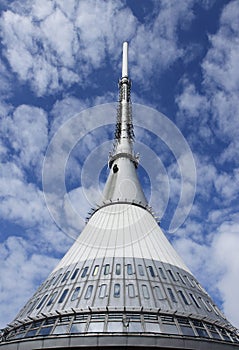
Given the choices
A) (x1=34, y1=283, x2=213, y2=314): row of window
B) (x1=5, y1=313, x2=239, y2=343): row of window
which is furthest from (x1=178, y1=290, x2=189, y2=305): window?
(x1=5, y1=313, x2=239, y2=343): row of window

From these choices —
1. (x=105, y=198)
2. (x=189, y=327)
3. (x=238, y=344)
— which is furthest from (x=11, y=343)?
(x=105, y=198)

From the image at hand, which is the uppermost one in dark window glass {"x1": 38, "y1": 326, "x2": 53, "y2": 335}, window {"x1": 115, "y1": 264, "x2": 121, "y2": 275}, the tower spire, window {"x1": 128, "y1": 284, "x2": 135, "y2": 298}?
the tower spire

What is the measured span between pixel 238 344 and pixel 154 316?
5.74 m

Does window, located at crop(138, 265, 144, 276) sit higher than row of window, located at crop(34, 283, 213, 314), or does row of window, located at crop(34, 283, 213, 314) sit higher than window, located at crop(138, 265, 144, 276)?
window, located at crop(138, 265, 144, 276)

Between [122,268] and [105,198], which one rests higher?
[105,198]

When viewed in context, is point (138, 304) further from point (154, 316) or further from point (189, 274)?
point (189, 274)

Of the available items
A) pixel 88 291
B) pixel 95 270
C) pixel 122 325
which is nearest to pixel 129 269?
pixel 95 270

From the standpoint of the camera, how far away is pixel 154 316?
23.9m

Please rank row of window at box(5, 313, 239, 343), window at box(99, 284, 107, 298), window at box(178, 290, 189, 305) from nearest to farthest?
row of window at box(5, 313, 239, 343), window at box(99, 284, 107, 298), window at box(178, 290, 189, 305)

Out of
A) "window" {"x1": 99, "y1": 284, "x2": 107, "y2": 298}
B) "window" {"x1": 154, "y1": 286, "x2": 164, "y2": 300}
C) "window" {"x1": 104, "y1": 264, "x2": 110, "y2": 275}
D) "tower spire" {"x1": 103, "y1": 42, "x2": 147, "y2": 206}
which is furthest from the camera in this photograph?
"tower spire" {"x1": 103, "y1": 42, "x2": 147, "y2": 206}

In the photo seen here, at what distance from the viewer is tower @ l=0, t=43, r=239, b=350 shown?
21516 mm

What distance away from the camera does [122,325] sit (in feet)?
73.6

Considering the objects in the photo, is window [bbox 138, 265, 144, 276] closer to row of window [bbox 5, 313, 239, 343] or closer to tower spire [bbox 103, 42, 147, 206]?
row of window [bbox 5, 313, 239, 343]

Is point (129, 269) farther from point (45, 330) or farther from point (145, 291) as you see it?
point (45, 330)
